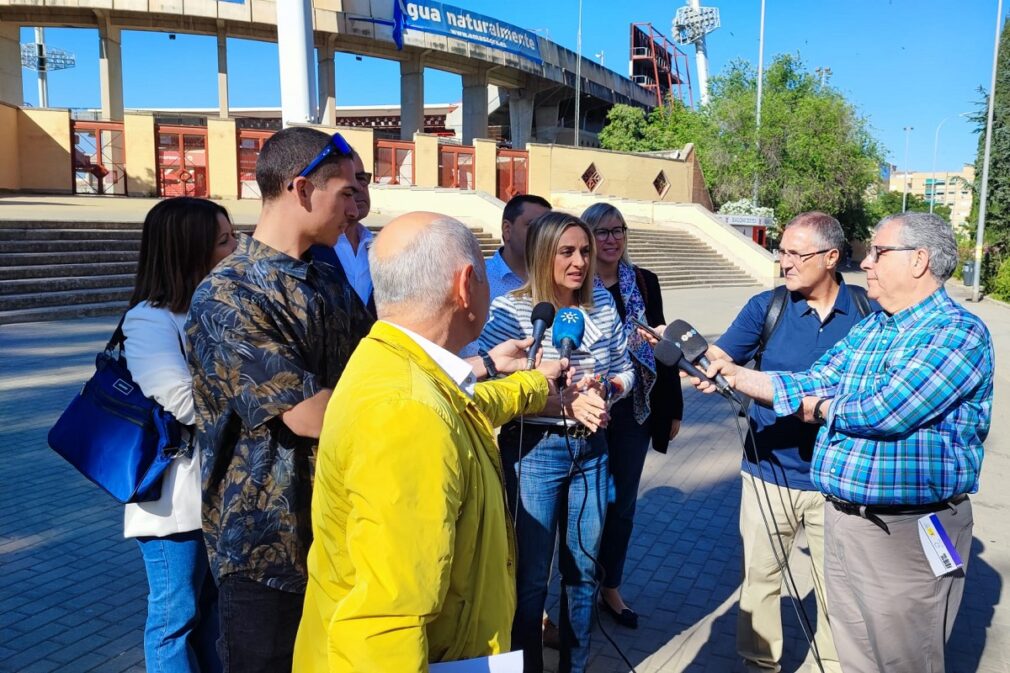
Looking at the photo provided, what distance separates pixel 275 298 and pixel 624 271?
2.49 m

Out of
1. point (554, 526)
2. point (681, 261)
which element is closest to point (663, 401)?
point (554, 526)

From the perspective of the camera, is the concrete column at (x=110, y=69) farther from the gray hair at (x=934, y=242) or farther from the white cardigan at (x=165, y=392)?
the gray hair at (x=934, y=242)

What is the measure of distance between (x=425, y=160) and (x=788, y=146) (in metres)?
19.3

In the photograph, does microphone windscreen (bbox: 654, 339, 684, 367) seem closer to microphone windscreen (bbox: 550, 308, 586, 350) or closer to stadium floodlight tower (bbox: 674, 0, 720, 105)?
microphone windscreen (bbox: 550, 308, 586, 350)

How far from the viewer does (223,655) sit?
6.90 feet

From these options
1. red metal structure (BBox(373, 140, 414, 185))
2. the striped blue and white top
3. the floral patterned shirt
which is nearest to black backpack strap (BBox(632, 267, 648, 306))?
the striped blue and white top

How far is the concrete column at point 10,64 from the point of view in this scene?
28.8m

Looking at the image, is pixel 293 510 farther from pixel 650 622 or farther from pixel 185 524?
pixel 650 622

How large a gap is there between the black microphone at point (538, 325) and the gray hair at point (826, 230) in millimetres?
1342

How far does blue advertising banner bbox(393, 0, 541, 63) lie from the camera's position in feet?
109

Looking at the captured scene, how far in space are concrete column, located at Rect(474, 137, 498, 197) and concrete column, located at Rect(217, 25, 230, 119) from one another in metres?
10.5

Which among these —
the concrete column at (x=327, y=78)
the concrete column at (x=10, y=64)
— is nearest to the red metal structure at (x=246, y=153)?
the concrete column at (x=327, y=78)

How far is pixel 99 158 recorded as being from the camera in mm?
26344

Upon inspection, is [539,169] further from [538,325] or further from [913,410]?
[913,410]
